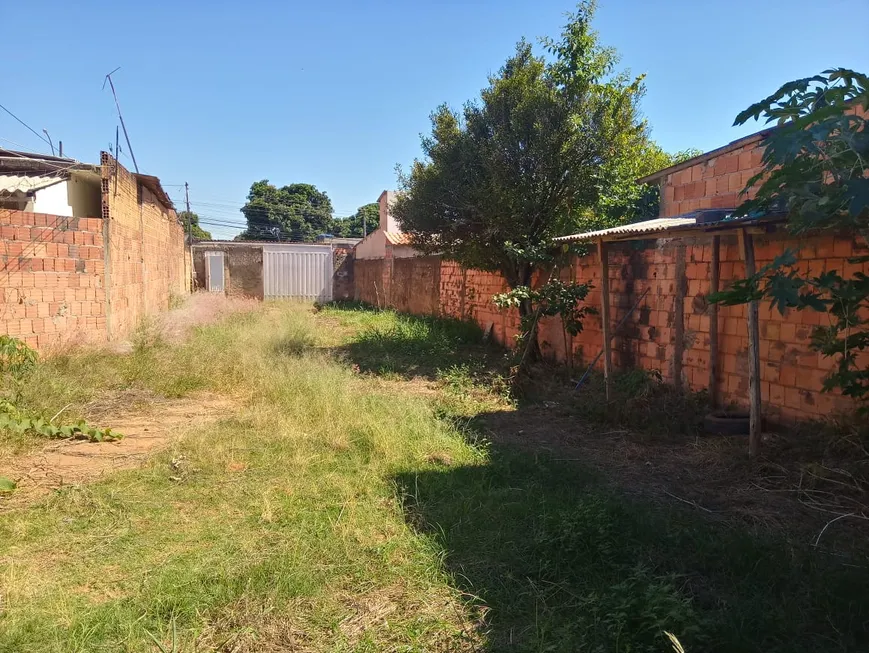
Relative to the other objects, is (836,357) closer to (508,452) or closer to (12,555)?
(508,452)

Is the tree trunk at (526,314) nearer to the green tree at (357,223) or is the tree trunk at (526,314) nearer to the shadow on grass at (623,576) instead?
the shadow on grass at (623,576)

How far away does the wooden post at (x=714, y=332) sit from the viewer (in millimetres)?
5367

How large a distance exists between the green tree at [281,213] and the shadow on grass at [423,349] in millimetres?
34286

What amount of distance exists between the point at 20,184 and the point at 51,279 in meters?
1.14

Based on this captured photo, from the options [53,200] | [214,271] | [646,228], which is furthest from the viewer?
[214,271]

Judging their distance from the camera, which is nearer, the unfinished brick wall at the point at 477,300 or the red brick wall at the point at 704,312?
the red brick wall at the point at 704,312

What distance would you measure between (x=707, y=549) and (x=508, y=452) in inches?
75.7

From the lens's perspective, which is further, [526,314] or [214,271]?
[214,271]

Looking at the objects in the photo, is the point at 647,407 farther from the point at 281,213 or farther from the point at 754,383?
the point at 281,213

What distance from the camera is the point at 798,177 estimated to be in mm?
3107

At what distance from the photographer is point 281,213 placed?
4472 centimetres

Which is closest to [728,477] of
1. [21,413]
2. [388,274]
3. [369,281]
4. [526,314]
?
[526,314]

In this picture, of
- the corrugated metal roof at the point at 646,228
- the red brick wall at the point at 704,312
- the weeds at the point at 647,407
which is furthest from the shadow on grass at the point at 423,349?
the corrugated metal roof at the point at 646,228

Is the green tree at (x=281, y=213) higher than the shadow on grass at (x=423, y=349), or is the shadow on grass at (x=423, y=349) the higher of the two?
the green tree at (x=281, y=213)
